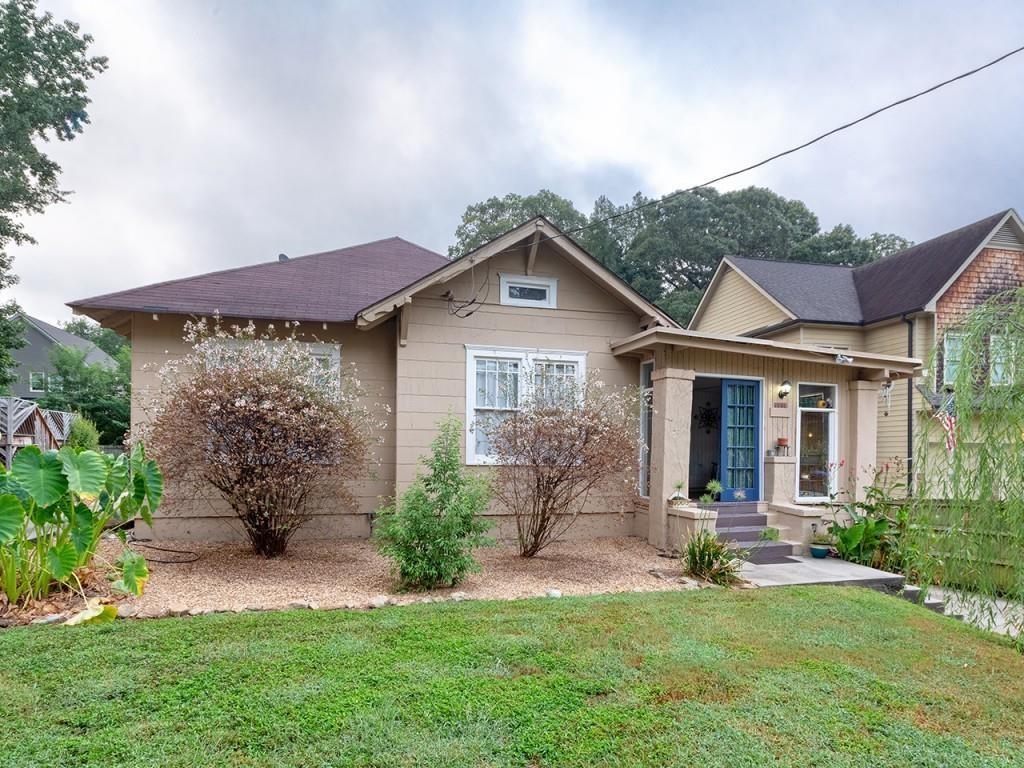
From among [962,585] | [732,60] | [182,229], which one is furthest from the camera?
[182,229]

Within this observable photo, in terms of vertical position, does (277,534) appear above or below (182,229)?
below

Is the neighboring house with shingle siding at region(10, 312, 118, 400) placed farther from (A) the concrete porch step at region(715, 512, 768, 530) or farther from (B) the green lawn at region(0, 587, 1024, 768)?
(A) the concrete porch step at region(715, 512, 768, 530)

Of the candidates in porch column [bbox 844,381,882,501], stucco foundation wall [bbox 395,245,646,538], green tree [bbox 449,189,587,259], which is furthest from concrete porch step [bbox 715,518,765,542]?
green tree [bbox 449,189,587,259]

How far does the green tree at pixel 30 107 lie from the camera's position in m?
16.3

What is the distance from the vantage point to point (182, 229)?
16422mm

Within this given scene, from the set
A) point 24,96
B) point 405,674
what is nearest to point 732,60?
point 405,674

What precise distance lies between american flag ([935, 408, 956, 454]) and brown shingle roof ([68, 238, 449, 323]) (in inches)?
274

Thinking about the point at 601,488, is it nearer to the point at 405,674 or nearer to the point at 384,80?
the point at 405,674

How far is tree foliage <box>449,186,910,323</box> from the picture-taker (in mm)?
34375

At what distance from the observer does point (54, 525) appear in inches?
192

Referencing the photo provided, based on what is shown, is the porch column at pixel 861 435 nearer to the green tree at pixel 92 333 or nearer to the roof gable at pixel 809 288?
the roof gable at pixel 809 288

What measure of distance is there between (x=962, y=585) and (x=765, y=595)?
2182 mm

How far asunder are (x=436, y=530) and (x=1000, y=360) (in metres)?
4.65

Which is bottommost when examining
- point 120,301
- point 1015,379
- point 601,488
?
point 601,488
